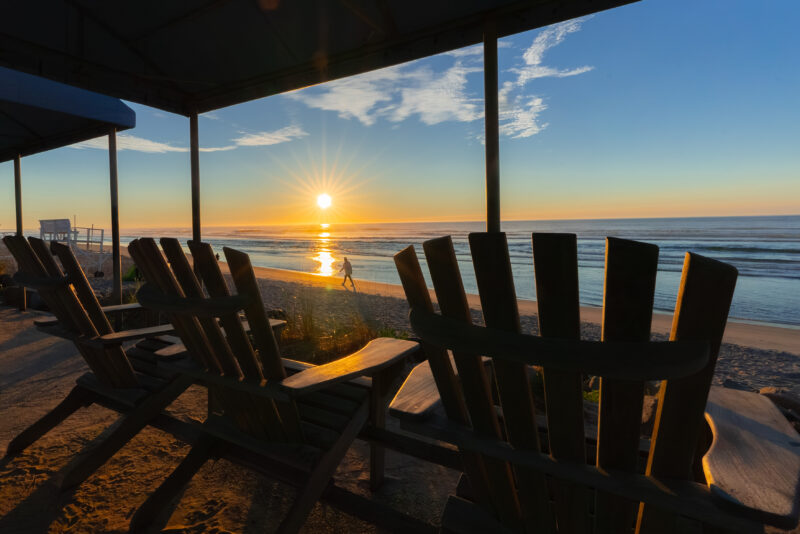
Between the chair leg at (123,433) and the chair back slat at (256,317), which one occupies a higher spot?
the chair back slat at (256,317)

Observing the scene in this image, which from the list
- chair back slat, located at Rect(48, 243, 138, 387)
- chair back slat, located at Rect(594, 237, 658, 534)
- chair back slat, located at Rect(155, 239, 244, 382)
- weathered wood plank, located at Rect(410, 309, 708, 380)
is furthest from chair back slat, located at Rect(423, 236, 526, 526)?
chair back slat, located at Rect(48, 243, 138, 387)

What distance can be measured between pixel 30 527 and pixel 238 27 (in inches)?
128

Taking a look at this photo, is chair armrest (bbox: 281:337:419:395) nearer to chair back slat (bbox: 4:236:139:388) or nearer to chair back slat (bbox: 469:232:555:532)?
chair back slat (bbox: 469:232:555:532)

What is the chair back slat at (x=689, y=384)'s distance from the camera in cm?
71

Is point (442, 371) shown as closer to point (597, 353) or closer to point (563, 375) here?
point (563, 375)

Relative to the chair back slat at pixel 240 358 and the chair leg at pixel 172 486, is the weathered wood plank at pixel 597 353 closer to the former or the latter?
the chair back slat at pixel 240 358

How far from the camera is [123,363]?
6.81ft

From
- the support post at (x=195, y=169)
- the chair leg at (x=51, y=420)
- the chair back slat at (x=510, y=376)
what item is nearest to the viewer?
the chair back slat at (x=510, y=376)

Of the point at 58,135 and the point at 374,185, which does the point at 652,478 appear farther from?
the point at 374,185

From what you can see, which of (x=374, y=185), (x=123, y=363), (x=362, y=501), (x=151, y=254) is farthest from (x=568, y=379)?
(x=374, y=185)

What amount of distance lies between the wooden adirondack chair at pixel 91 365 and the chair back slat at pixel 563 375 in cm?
174

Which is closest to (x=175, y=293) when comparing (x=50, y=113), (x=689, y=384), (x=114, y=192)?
(x=689, y=384)

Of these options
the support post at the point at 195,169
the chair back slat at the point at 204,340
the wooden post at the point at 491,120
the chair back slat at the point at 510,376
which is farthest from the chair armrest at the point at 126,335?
the support post at the point at 195,169

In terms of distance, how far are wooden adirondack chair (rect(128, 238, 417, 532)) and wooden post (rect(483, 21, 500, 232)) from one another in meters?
1.21
